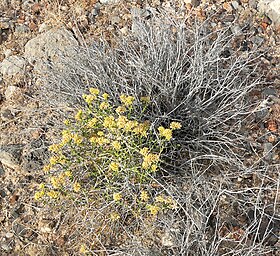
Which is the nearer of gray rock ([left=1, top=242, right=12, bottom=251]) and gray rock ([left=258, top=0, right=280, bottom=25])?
gray rock ([left=1, top=242, right=12, bottom=251])

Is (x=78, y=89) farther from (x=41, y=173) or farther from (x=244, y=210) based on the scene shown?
(x=244, y=210)

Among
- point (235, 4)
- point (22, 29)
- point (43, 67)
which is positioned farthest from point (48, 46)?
point (235, 4)

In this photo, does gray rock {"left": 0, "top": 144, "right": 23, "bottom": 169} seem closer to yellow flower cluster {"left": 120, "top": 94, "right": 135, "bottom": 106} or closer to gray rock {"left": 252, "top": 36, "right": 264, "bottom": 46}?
yellow flower cluster {"left": 120, "top": 94, "right": 135, "bottom": 106}

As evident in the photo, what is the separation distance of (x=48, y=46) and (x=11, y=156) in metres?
1.00

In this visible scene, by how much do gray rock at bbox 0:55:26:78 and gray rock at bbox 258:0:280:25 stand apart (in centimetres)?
194

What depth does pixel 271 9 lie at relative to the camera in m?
3.61

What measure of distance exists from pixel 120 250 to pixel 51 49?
1.73 metres


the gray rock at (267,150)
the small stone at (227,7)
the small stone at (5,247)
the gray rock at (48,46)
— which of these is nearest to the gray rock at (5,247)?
the small stone at (5,247)

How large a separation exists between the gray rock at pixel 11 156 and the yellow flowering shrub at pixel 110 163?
1.16 ft

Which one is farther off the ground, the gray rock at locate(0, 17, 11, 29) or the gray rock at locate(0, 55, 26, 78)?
the gray rock at locate(0, 17, 11, 29)

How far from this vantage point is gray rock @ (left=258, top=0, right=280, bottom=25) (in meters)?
3.58

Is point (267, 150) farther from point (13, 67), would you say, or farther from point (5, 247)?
point (13, 67)

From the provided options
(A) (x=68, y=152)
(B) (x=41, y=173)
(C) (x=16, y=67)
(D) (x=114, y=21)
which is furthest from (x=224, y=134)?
(C) (x=16, y=67)

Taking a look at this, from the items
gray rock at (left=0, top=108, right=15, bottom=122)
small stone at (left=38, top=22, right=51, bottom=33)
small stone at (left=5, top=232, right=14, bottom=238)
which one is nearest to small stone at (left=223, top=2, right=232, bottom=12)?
small stone at (left=38, top=22, right=51, bottom=33)
